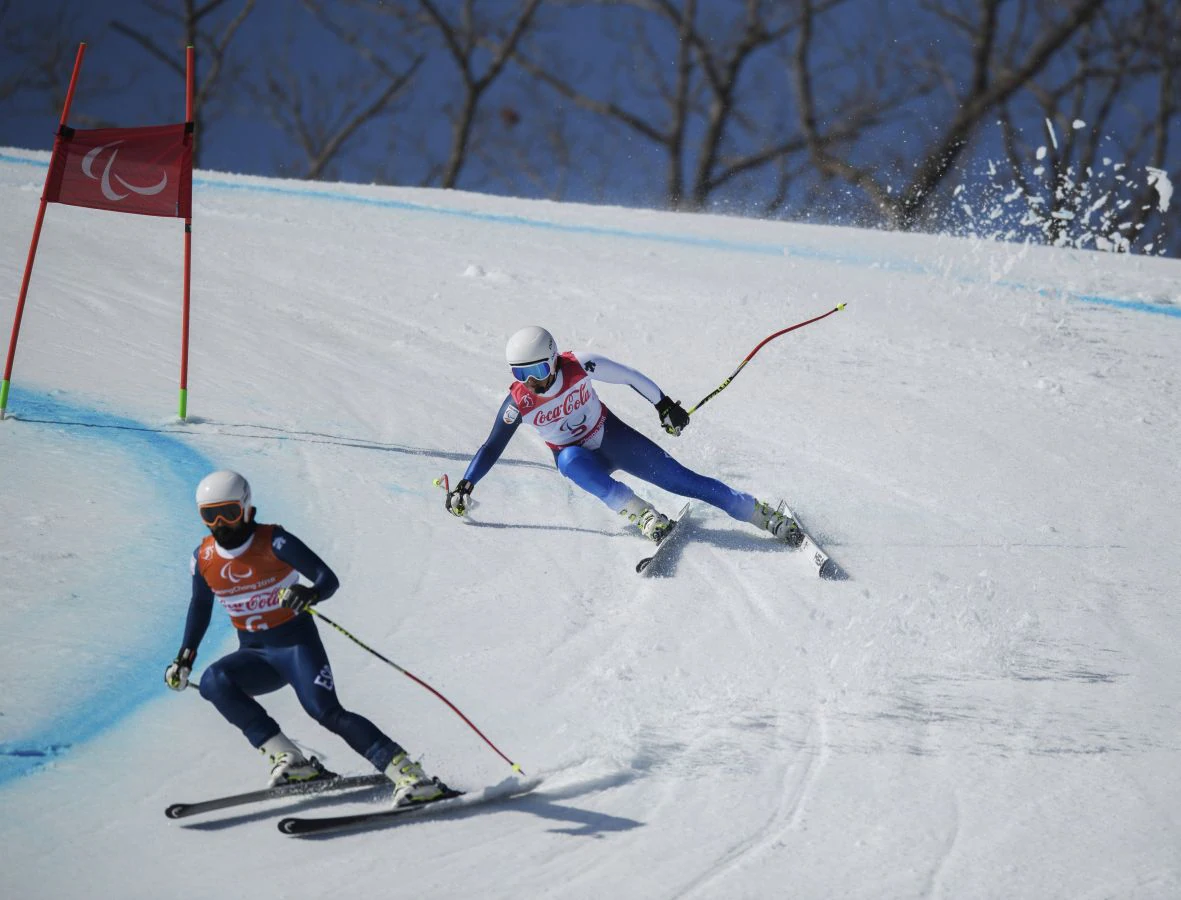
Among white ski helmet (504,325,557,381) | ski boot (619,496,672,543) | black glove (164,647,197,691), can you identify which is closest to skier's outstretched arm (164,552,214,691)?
black glove (164,647,197,691)

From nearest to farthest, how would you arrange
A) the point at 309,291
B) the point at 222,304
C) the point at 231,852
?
the point at 231,852
the point at 222,304
the point at 309,291

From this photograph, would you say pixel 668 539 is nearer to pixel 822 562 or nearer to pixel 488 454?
pixel 822 562

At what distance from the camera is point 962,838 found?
340cm

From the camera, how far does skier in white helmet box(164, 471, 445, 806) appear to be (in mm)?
3436

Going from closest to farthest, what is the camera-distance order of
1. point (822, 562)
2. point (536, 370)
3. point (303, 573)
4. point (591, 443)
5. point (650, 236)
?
point (303, 573)
point (822, 562)
point (536, 370)
point (591, 443)
point (650, 236)

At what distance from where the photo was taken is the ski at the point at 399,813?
330 centimetres

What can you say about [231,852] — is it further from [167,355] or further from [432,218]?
[432,218]

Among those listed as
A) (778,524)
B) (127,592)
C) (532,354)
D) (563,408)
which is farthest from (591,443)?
(127,592)

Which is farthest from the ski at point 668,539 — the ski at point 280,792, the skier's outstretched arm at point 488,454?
the ski at point 280,792

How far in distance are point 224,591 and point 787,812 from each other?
1.95 meters

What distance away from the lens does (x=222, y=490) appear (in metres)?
3.42

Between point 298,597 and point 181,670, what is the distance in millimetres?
546

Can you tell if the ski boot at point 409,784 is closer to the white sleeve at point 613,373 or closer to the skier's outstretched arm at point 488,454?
the skier's outstretched arm at point 488,454

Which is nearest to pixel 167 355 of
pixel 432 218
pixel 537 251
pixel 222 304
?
pixel 222 304
